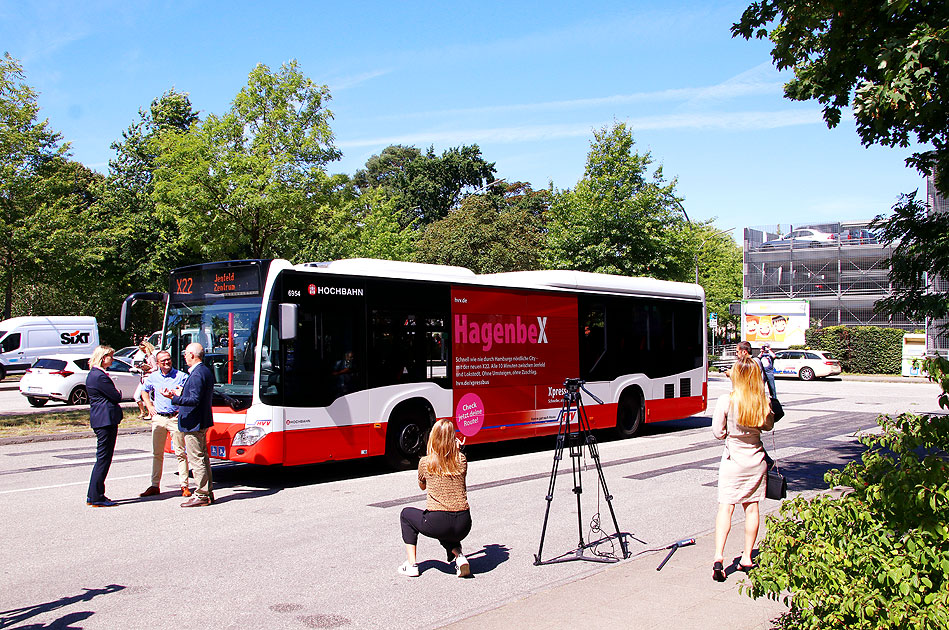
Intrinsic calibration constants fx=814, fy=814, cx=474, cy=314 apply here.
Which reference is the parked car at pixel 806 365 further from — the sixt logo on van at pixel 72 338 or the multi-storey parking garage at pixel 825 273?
the sixt logo on van at pixel 72 338

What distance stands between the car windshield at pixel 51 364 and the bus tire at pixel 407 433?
1576 centimetres

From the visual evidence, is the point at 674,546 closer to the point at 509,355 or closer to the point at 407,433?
the point at 407,433

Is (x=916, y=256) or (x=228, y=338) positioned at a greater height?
(x=916, y=256)

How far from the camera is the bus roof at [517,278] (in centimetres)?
1156

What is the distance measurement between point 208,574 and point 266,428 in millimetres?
3591

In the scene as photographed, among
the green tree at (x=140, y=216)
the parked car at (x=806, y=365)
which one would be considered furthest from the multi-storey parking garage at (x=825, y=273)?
the green tree at (x=140, y=216)

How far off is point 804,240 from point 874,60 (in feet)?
197

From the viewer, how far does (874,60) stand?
21.5 ft

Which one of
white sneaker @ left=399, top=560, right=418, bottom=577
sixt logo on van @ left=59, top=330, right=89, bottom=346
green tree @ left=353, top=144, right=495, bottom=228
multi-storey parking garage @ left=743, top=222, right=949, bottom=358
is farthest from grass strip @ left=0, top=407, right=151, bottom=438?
multi-storey parking garage @ left=743, top=222, right=949, bottom=358

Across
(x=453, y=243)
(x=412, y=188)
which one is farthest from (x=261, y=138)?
(x=412, y=188)

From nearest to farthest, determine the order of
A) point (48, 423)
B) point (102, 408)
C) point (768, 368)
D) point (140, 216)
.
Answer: point (102, 408) → point (768, 368) → point (48, 423) → point (140, 216)

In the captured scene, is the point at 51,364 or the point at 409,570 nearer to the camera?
the point at 409,570

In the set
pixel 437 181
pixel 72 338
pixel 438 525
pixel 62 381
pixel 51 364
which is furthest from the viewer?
pixel 437 181

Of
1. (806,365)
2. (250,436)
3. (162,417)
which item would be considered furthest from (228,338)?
(806,365)
